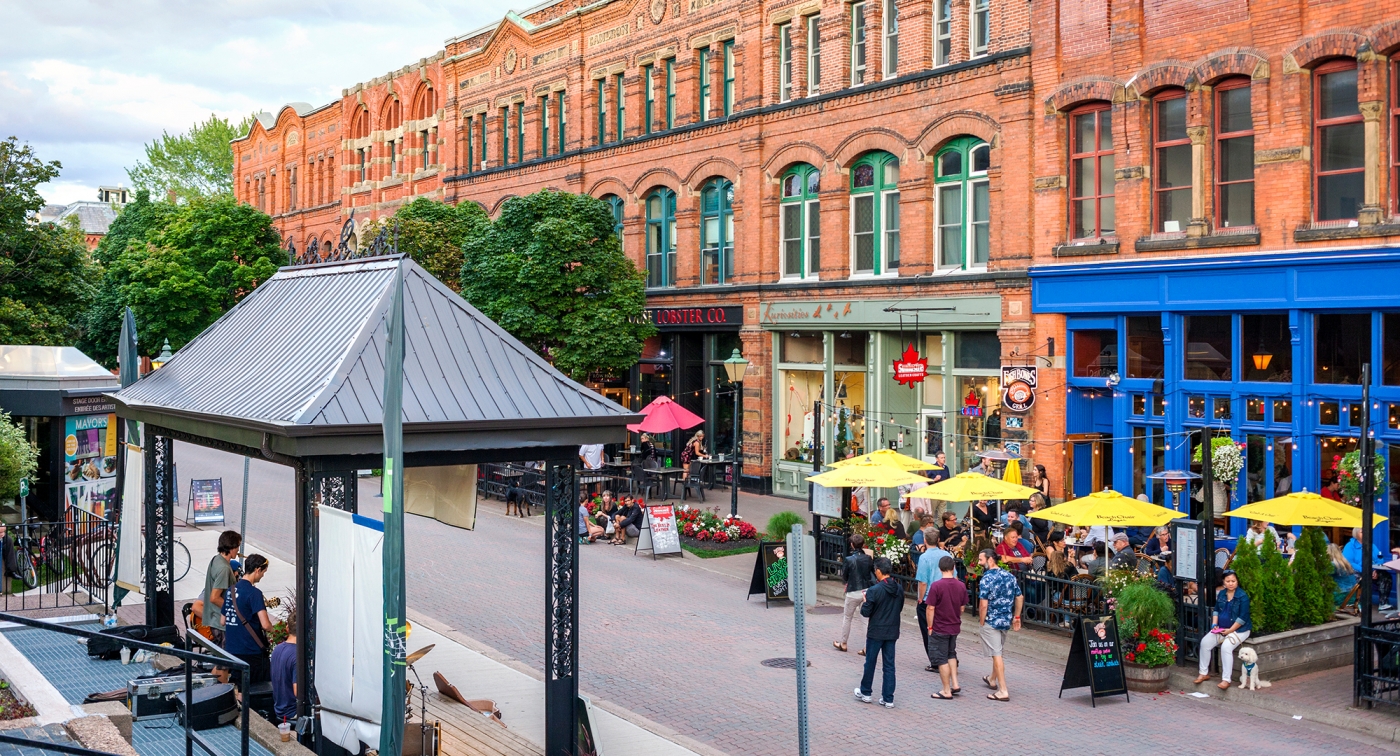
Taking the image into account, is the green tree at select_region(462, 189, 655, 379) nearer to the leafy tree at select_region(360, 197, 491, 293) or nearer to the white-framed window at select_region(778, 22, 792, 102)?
the leafy tree at select_region(360, 197, 491, 293)

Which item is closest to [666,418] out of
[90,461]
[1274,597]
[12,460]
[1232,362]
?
[90,461]

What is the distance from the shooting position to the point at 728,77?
33094 mm

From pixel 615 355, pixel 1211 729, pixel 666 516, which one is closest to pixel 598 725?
pixel 1211 729

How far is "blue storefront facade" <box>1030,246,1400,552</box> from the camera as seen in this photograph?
64.0 feet

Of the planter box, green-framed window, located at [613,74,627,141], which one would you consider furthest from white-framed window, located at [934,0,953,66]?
the planter box

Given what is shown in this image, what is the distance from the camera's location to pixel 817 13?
29938 millimetres

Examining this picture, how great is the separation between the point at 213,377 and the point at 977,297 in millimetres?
17493

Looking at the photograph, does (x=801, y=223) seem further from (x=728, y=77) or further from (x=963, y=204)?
(x=963, y=204)

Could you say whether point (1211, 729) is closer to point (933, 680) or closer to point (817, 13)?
point (933, 680)

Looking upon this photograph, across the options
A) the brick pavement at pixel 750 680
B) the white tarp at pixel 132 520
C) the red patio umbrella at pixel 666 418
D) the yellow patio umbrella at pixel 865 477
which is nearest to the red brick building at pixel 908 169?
the yellow patio umbrella at pixel 865 477

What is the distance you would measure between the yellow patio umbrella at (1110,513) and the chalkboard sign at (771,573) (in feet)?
13.4

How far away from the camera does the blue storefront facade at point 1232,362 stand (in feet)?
64.0

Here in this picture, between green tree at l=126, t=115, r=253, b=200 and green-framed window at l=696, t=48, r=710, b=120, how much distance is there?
61915 mm

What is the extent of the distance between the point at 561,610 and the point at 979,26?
19.6m
